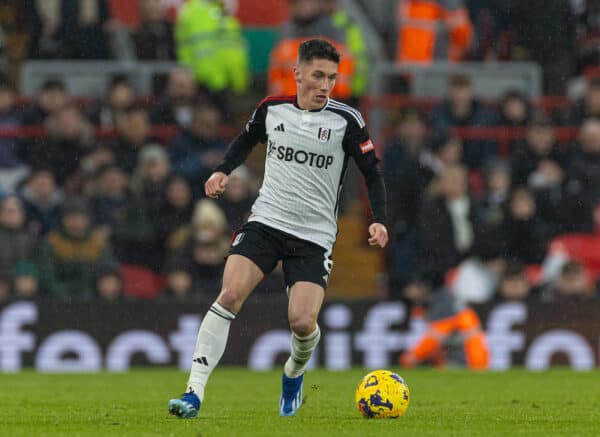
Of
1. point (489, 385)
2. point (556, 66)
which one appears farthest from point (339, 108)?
point (556, 66)

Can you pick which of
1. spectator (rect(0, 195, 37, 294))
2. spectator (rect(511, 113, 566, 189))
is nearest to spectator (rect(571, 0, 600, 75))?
spectator (rect(511, 113, 566, 189))

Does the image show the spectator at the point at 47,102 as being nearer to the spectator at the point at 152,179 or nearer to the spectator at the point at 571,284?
the spectator at the point at 152,179

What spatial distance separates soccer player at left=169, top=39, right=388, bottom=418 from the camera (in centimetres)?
840

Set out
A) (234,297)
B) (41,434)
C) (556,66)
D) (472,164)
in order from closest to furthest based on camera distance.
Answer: (41,434), (234,297), (472,164), (556,66)

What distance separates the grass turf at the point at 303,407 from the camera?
305 inches

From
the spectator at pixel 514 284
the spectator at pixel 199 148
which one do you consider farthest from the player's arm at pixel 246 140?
the spectator at pixel 199 148

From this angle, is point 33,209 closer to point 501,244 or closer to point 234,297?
point 501,244

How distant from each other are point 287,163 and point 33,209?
795 cm

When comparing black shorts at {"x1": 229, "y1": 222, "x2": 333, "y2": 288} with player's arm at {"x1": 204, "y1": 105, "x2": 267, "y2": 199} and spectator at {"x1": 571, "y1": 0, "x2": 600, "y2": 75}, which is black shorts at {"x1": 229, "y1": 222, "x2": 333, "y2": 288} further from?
spectator at {"x1": 571, "y1": 0, "x2": 600, "y2": 75}

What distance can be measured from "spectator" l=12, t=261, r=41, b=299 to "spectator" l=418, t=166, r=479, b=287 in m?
4.21

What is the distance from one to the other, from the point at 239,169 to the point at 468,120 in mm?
3059

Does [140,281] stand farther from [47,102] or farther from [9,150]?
[47,102]

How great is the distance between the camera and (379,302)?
1517 centimetres

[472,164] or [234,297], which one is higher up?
[472,164]
